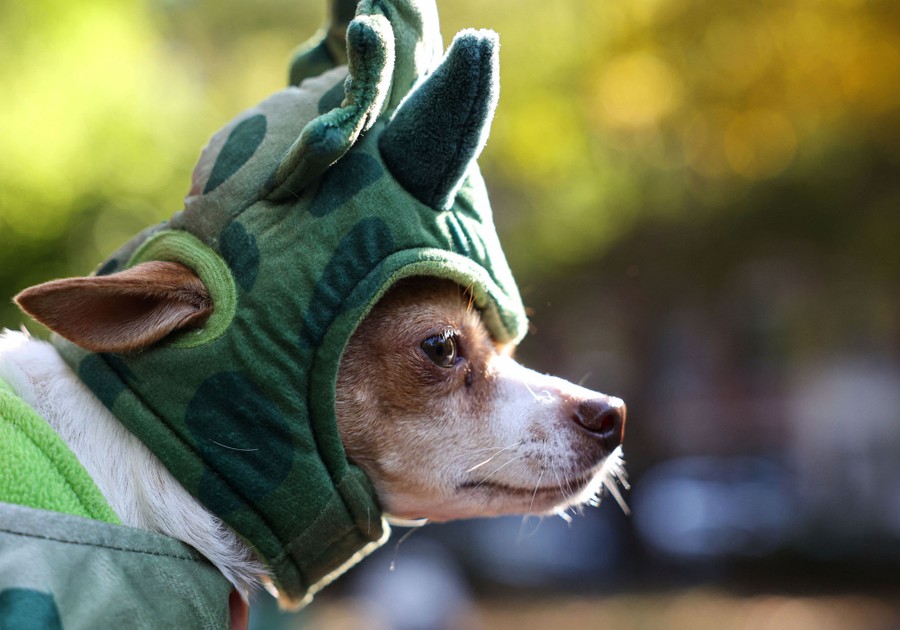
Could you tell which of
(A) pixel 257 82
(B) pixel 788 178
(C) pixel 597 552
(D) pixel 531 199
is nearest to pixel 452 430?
(A) pixel 257 82

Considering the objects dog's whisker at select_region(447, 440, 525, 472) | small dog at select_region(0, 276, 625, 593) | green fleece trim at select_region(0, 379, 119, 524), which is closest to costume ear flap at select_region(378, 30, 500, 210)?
small dog at select_region(0, 276, 625, 593)

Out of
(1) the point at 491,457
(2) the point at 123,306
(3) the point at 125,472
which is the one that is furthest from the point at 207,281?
(1) the point at 491,457

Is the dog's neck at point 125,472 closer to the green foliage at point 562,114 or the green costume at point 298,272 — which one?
the green costume at point 298,272

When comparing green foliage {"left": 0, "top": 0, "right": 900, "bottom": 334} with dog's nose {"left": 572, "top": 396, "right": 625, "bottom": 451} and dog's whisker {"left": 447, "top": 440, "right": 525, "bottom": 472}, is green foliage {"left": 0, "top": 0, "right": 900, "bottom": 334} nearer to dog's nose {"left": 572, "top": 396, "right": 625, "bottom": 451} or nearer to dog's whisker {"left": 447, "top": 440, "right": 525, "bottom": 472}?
dog's whisker {"left": 447, "top": 440, "right": 525, "bottom": 472}

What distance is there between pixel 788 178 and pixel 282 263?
11391mm

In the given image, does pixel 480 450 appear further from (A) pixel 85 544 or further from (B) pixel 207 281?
(A) pixel 85 544

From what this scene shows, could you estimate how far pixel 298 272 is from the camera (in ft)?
6.06

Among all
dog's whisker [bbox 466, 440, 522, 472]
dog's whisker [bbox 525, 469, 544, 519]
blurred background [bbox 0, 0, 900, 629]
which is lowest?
blurred background [bbox 0, 0, 900, 629]

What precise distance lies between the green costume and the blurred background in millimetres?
4128

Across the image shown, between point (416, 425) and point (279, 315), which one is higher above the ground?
point (279, 315)

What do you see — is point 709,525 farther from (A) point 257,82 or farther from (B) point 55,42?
(B) point 55,42

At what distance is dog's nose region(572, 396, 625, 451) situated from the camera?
7.45 feet

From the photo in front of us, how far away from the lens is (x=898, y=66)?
8.83 meters

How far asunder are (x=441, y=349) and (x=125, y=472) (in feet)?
2.54
